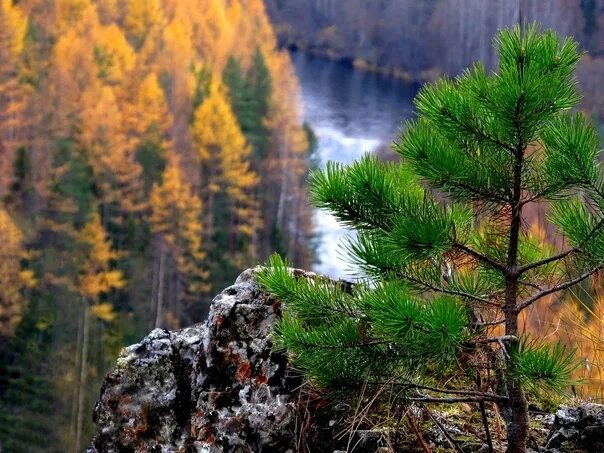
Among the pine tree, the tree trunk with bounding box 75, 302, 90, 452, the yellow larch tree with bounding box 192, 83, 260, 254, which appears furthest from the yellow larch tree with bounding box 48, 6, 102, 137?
the pine tree

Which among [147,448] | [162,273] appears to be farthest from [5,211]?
[147,448]

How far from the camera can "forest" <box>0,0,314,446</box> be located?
18500 millimetres

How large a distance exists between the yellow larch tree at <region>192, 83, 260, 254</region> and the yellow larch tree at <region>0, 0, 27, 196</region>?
5.86m

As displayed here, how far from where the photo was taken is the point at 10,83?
91.5 feet

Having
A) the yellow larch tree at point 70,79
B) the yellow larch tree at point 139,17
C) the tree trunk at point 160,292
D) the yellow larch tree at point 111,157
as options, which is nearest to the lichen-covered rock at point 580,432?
the tree trunk at point 160,292

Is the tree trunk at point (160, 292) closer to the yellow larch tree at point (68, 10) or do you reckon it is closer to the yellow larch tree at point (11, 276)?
the yellow larch tree at point (11, 276)

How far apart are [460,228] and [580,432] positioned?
0.65 meters

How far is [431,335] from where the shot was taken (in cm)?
177

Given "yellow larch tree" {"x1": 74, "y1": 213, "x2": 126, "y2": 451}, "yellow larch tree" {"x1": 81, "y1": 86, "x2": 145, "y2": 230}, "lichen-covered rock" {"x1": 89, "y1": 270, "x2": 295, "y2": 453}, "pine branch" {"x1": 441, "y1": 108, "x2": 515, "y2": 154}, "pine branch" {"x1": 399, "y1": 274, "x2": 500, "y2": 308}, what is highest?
"pine branch" {"x1": 441, "y1": 108, "x2": 515, "y2": 154}

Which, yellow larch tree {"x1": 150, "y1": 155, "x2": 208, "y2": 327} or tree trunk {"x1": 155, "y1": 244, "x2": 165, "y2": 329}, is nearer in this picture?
tree trunk {"x1": 155, "y1": 244, "x2": 165, "y2": 329}

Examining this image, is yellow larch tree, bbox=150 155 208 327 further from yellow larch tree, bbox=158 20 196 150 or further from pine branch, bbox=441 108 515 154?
pine branch, bbox=441 108 515 154

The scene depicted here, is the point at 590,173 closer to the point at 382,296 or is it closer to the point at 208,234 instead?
the point at 382,296

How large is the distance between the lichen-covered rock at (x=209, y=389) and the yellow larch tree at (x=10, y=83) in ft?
82.5

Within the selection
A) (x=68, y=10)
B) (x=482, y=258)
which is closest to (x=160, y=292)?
(x=68, y=10)
